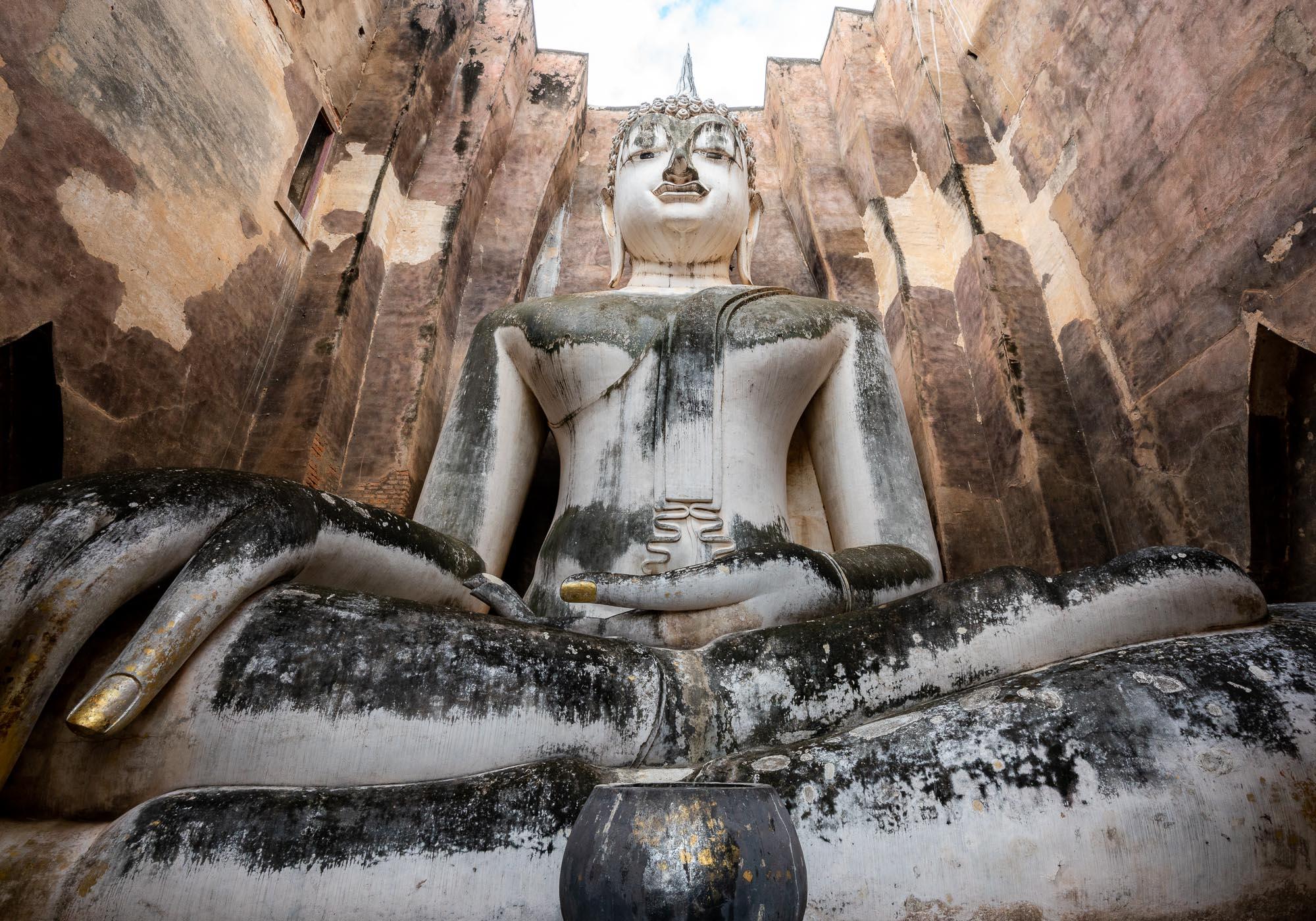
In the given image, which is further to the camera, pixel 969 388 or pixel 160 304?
pixel 969 388

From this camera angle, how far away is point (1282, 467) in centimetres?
276

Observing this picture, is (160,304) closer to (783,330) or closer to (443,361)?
(443,361)

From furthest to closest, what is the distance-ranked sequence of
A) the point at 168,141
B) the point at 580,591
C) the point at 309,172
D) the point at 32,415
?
the point at 309,172 < the point at 168,141 < the point at 32,415 < the point at 580,591

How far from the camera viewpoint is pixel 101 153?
113 inches

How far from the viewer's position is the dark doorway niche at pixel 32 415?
8.52 ft

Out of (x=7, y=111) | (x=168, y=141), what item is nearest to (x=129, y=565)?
(x=7, y=111)

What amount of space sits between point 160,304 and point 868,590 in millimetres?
2794

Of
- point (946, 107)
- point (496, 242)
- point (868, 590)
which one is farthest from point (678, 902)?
point (946, 107)

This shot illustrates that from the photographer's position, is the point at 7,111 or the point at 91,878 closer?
the point at 91,878

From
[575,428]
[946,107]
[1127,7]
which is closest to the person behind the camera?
[575,428]

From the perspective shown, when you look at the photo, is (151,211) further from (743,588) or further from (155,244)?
(743,588)

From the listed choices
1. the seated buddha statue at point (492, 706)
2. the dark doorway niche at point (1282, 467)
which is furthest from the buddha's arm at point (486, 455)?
the dark doorway niche at point (1282, 467)

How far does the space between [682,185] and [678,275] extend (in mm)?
380

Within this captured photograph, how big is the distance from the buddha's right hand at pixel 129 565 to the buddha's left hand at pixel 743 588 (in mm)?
699
